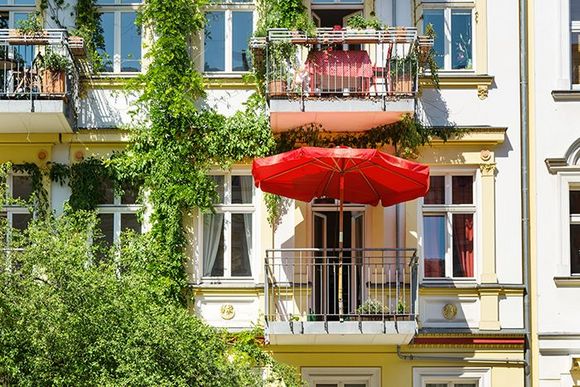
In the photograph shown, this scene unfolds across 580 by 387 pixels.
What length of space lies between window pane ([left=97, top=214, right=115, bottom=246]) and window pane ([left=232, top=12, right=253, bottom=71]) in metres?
3.19

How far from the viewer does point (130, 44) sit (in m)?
23.6

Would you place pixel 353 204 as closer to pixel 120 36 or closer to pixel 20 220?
pixel 120 36

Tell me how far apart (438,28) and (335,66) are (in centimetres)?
244

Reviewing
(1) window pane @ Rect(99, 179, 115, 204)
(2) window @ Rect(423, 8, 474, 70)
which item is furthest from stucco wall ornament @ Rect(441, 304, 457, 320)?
(1) window pane @ Rect(99, 179, 115, 204)

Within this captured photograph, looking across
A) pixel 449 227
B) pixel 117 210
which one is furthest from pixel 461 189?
pixel 117 210

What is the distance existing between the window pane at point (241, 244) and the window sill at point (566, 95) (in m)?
5.33

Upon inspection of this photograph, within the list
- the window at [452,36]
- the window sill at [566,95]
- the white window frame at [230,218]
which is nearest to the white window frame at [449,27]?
the window at [452,36]

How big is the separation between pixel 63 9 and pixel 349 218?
5.81 metres

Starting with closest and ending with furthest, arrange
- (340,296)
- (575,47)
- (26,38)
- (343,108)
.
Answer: (340,296) → (343,108) → (26,38) → (575,47)

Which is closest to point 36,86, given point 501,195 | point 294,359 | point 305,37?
point 305,37

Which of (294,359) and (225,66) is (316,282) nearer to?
(294,359)

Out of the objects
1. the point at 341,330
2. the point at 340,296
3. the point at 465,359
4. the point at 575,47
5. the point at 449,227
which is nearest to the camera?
the point at 341,330

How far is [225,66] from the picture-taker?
77.0 feet

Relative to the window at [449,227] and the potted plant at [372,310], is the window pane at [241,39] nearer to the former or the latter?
the window at [449,227]
